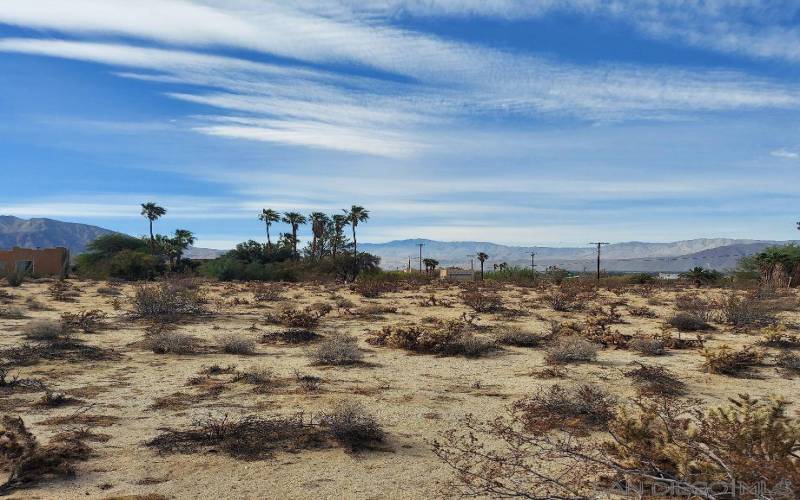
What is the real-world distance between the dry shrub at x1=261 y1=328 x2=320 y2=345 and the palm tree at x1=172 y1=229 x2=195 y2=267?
49.1 m

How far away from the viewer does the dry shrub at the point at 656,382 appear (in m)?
9.76

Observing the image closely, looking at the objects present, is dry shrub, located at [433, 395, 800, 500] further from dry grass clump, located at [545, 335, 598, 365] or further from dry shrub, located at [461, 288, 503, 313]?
dry shrub, located at [461, 288, 503, 313]

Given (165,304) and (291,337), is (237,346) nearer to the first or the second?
(291,337)

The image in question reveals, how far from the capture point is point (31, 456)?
624 centimetres

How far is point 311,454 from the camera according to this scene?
6828mm

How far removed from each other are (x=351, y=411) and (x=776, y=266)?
1645 inches

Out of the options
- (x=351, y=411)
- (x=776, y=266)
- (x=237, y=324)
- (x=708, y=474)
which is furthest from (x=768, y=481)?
(x=776, y=266)

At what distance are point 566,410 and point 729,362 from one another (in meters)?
5.02

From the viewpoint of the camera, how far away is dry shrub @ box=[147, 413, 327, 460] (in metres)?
6.88

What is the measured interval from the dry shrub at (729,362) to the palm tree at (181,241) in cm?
5687

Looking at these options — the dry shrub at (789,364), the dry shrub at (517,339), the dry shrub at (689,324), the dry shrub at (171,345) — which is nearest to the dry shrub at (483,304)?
the dry shrub at (689,324)

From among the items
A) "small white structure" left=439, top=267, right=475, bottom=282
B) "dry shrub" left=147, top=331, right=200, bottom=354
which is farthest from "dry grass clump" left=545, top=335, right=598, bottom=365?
"small white structure" left=439, top=267, right=475, bottom=282

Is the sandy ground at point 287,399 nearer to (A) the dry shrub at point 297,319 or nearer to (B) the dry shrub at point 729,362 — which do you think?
(B) the dry shrub at point 729,362

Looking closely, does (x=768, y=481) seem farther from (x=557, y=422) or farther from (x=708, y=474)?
(x=557, y=422)
